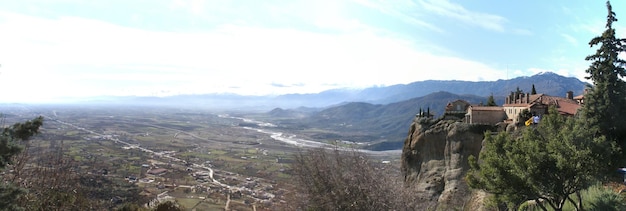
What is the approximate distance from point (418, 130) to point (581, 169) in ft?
57.2

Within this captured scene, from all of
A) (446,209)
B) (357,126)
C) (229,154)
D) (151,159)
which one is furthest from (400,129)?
(446,209)

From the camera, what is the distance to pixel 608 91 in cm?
1358

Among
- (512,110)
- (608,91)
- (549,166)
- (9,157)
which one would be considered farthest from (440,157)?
(9,157)

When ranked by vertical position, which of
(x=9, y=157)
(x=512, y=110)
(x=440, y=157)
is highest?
(x=512, y=110)

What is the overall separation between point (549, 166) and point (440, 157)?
51.5 feet

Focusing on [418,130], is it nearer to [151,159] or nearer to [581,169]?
[581,169]

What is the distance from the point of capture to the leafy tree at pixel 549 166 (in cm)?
984

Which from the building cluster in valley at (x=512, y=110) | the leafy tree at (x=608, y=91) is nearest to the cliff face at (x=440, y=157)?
the building cluster in valley at (x=512, y=110)

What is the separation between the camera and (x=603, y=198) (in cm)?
A: 1009

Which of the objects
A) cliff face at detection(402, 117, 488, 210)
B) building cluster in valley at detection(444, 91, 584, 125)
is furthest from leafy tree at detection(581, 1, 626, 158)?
building cluster in valley at detection(444, 91, 584, 125)

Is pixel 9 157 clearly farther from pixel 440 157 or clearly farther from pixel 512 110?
pixel 512 110

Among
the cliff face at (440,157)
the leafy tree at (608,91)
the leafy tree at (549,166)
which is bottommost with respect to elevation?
the cliff face at (440,157)

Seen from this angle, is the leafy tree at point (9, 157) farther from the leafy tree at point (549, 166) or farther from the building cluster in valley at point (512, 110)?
the building cluster in valley at point (512, 110)

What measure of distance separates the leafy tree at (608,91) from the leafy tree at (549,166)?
3.00 m
